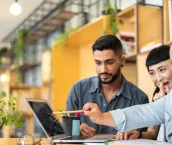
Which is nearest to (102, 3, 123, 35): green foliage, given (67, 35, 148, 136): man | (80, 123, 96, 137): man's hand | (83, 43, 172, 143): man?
(67, 35, 148, 136): man

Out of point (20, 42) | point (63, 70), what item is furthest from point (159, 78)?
point (20, 42)

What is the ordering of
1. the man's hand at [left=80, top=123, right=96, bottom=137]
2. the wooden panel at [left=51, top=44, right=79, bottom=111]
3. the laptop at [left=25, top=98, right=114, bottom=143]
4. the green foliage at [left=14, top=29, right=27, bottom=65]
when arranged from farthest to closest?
the green foliage at [left=14, top=29, right=27, bottom=65] → the wooden panel at [left=51, top=44, right=79, bottom=111] → the man's hand at [left=80, top=123, right=96, bottom=137] → the laptop at [left=25, top=98, right=114, bottom=143]

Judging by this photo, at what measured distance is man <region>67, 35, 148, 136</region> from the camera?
2.39 m

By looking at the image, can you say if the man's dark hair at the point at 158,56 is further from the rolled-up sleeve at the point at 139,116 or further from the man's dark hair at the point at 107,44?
the rolled-up sleeve at the point at 139,116

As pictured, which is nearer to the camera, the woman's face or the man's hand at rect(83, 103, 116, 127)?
the man's hand at rect(83, 103, 116, 127)

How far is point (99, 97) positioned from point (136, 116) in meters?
0.74

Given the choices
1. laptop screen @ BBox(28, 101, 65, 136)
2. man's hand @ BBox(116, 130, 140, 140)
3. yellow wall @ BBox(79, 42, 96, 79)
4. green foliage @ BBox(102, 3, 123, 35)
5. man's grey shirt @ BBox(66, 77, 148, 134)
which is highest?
green foliage @ BBox(102, 3, 123, 35)

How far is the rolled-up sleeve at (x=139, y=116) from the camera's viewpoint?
5.75 feet

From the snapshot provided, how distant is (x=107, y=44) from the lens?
2.41 meters

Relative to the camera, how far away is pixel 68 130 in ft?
6.22

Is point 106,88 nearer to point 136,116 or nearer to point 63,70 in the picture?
point 136,116

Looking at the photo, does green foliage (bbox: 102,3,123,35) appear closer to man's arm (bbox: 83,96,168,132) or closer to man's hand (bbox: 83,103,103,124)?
man's arm (bbox: 83,96,168,132)

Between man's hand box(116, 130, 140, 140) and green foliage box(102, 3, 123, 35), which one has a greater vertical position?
green foliage box(102, 3, 123, 35)

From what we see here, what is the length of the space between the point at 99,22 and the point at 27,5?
4021 mm
